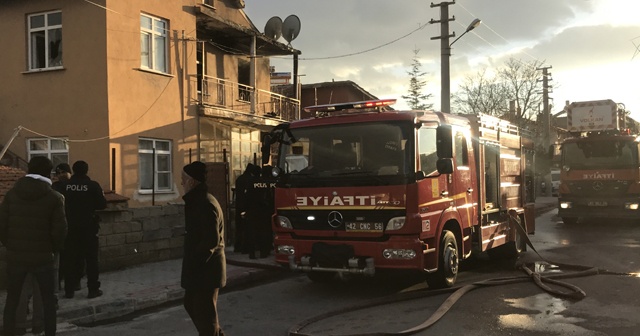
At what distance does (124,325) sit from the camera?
6648mm

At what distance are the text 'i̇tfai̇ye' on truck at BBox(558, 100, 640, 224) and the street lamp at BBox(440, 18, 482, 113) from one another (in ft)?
13.2

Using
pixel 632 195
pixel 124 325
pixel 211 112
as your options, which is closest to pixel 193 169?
pixel 124 325

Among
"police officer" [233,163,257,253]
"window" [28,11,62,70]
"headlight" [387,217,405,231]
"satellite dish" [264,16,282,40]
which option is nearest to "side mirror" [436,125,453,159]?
"headlight" [387,217,405,231]

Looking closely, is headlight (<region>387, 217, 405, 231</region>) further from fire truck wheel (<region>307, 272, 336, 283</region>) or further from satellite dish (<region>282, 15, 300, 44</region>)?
satellite dish (<region>282, 15, 300, 44</region>)

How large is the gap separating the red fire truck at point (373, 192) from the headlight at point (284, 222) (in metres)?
0.01

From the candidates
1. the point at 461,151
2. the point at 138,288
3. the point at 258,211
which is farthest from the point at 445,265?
the point at 258,211

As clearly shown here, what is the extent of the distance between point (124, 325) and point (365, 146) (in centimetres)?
374

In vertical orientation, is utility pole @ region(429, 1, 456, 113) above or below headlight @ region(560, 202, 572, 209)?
above

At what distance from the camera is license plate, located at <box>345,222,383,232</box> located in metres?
7.28

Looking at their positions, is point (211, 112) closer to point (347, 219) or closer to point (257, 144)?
point (257, 144)

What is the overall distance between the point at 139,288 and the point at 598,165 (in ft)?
49.0

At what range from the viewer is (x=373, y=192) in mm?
7273

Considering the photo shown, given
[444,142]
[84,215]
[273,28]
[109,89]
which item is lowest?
[84,215]

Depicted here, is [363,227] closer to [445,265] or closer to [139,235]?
[445,265]
